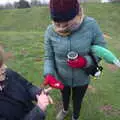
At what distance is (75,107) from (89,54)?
98 centimetres

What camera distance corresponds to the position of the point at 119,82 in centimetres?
690

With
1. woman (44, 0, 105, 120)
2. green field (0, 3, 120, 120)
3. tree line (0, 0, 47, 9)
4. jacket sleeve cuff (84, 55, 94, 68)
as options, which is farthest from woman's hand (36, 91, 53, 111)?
tree line (0, 0, 47, 9)

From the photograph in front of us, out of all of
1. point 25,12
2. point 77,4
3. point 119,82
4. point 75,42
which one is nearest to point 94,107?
point 119,82

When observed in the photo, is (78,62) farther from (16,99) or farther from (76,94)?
(16,99)

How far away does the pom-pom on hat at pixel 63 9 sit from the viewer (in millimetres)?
3480

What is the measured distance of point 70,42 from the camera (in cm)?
384

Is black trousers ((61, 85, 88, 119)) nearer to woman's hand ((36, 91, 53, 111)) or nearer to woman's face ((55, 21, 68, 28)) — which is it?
woman's face ((55, 21, 68, 28))

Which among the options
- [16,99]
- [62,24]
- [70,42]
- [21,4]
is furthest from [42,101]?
[21,4]

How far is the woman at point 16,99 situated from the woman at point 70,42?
0.75 m

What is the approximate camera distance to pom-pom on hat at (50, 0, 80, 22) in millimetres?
3480

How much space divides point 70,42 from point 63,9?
0.47 m

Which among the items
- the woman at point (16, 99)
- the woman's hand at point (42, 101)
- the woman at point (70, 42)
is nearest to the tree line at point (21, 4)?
the woman at point (70, 42)

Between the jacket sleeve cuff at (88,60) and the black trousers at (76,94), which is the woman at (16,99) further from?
the black trousers at (76,94)

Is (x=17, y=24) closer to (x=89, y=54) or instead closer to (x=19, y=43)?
(x=19, y=43)
